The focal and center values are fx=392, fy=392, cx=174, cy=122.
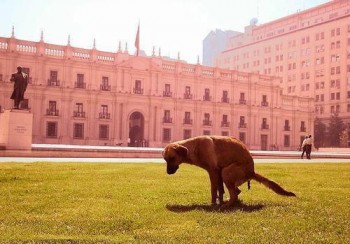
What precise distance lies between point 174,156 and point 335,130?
65.1 meters

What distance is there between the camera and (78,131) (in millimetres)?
44969

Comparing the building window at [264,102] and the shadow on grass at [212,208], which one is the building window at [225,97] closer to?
the building window at [264,102]

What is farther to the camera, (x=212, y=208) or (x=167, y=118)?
(x=167, y=118)

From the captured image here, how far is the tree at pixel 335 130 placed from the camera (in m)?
64.7

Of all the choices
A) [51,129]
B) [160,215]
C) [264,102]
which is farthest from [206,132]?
[160,215]

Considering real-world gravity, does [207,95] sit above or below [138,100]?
above

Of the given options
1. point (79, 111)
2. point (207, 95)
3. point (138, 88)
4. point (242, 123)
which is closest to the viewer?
point (79, 111)

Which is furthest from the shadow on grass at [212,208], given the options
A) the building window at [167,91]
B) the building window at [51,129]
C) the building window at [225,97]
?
the building window at [225,97]

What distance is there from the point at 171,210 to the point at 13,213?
2.08 m

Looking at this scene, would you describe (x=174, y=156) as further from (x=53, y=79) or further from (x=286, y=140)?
(x=286, y=140)

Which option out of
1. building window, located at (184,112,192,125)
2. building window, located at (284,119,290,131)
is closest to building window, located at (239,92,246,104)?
building window, located at (284,119,290,131)

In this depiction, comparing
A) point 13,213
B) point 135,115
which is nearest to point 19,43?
point 135,115

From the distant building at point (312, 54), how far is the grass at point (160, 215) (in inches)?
2603

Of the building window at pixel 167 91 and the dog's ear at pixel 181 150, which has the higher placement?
the building window at pixel 167 91
